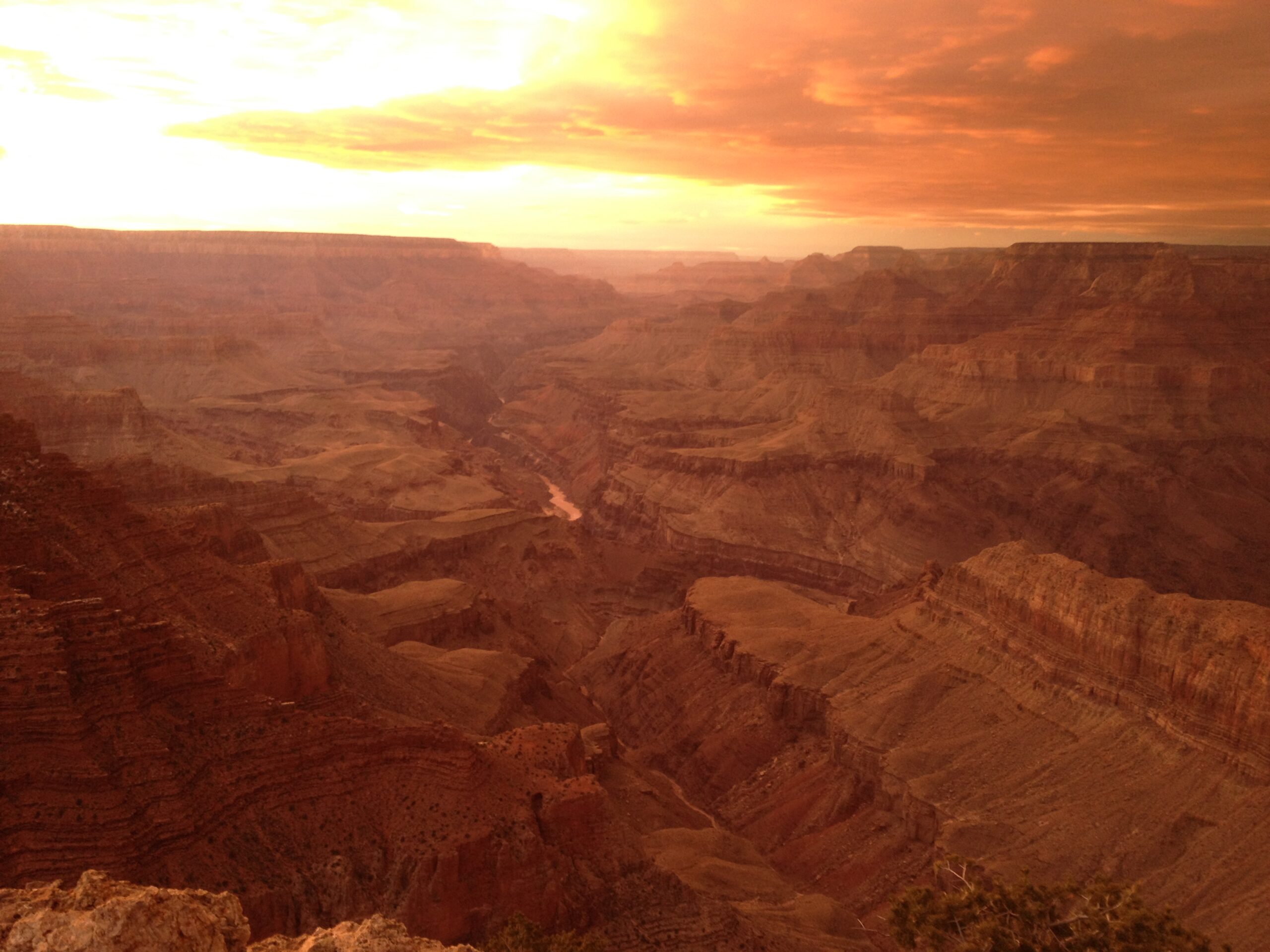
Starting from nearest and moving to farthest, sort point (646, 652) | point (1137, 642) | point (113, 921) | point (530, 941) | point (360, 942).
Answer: point (113, 921), point (360, 942), point (530, 941), point (1137, 642), point (646, 652)

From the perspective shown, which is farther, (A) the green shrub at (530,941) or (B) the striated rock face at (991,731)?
(B) the striated rock face at (991,731)

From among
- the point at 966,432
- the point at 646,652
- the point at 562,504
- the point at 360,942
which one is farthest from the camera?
the point at 562,504

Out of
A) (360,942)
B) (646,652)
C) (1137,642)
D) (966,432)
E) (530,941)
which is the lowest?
(646,652)

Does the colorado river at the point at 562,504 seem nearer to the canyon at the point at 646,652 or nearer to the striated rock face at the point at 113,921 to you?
the canyon at the point at 646,652

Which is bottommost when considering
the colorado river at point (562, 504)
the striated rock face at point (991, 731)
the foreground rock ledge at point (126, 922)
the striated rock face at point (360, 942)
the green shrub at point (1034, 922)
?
the colorado river at point (562, 504)

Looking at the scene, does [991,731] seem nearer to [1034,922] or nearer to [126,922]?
[1034,922]

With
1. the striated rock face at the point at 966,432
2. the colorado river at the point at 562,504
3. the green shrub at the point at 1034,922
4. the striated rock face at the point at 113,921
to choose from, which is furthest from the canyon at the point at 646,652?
the green shrub at the point at 1034,922

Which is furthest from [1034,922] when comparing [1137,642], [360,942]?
[1137,642]

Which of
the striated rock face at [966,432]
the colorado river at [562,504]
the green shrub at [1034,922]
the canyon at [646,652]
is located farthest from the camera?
the colorado river at [562,504]

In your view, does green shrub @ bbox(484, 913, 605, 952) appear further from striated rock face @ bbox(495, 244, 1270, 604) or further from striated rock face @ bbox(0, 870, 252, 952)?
striated rock face @ bbox(495, 244, 1270, 604)
